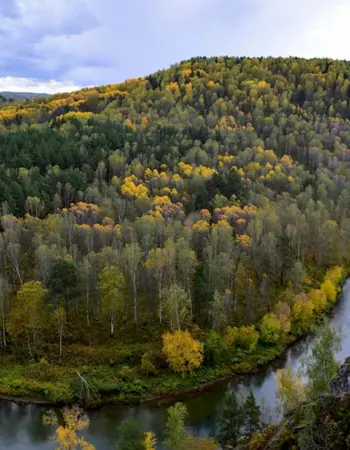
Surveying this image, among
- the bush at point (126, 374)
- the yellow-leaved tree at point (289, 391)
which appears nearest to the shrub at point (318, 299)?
the yellow-leaved tree at point (289, 391)

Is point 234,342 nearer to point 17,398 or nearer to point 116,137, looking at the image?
point 17,398

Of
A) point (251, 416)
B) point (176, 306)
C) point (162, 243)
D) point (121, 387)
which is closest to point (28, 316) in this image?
point (121, 387)

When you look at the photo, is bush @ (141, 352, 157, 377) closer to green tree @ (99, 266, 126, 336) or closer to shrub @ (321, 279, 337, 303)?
green tree @ (99, 266, 126, 336)

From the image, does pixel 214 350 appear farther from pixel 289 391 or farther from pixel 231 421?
pixel 231 421

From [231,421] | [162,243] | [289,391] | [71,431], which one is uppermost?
[162,243]

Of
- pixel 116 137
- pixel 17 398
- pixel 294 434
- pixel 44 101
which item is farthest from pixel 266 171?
pixel 44 101

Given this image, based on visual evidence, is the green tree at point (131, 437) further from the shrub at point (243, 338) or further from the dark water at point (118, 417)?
the shrub at point (243, 338)
